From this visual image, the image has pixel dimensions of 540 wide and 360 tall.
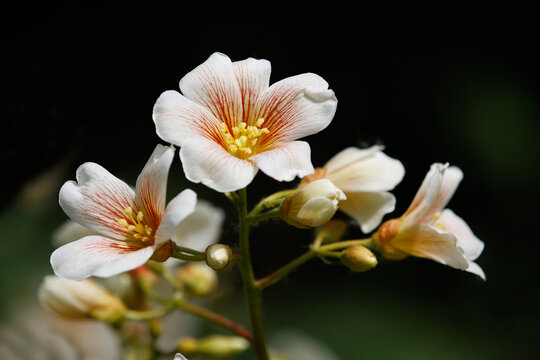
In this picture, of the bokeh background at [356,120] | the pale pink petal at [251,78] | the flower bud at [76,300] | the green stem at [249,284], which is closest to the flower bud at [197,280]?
the flower bud at [76,300]

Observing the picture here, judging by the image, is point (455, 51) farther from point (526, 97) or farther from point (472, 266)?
point (472, 266)

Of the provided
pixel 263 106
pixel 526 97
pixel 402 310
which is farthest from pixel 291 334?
pixel 526 97

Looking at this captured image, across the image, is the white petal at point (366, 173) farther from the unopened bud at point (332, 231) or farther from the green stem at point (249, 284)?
the green stem at point (249, 284)

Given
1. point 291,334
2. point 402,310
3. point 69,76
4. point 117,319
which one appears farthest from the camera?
point 69,76

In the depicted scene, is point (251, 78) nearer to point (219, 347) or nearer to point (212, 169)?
point (212, 169)

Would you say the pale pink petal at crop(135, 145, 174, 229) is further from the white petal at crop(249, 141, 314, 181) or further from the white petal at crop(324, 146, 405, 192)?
the white petal at crop(324, 146, 405, 192)

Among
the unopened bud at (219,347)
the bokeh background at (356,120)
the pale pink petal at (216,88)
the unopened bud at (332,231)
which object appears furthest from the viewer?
the bokeh background at (356,120)
